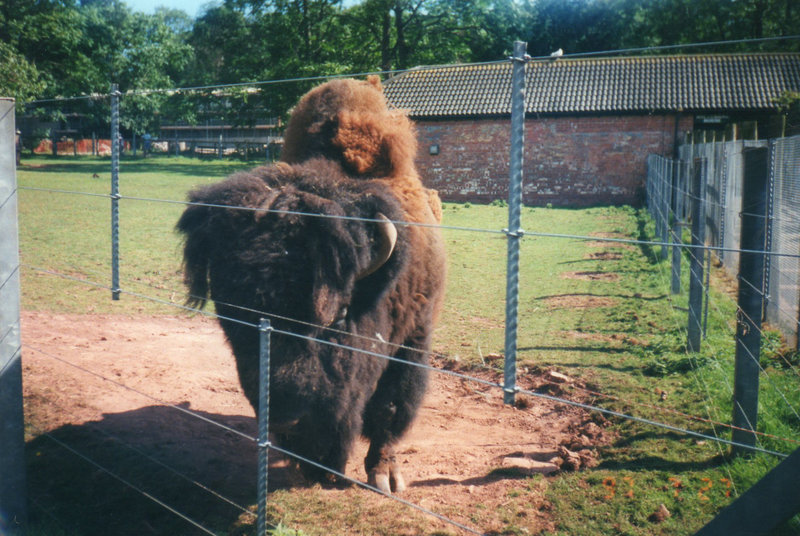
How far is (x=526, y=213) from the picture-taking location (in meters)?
23.0

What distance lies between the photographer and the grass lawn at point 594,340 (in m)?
4.09

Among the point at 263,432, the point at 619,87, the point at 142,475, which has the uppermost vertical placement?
the point at 619,87

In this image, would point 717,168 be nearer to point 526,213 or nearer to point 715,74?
point 526,213

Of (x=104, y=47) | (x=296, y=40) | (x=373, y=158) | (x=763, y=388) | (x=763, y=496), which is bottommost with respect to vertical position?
(x=763, y=388)

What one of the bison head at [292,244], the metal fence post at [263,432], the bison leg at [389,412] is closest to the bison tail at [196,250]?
the bison head at [292,244]

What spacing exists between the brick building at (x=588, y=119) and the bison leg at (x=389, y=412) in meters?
22.6

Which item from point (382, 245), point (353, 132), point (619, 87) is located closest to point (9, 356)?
point (382, 245)

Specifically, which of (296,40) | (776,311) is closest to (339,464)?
(776,311)

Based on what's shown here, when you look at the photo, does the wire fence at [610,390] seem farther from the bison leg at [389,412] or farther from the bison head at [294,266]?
the bison leg at [389,412]

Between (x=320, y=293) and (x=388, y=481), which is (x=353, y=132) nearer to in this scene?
(x=320, y=293)

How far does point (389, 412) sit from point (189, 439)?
1.59m

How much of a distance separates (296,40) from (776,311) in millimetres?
29177

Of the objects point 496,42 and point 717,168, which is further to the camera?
point 496,42

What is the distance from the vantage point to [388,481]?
473cm
